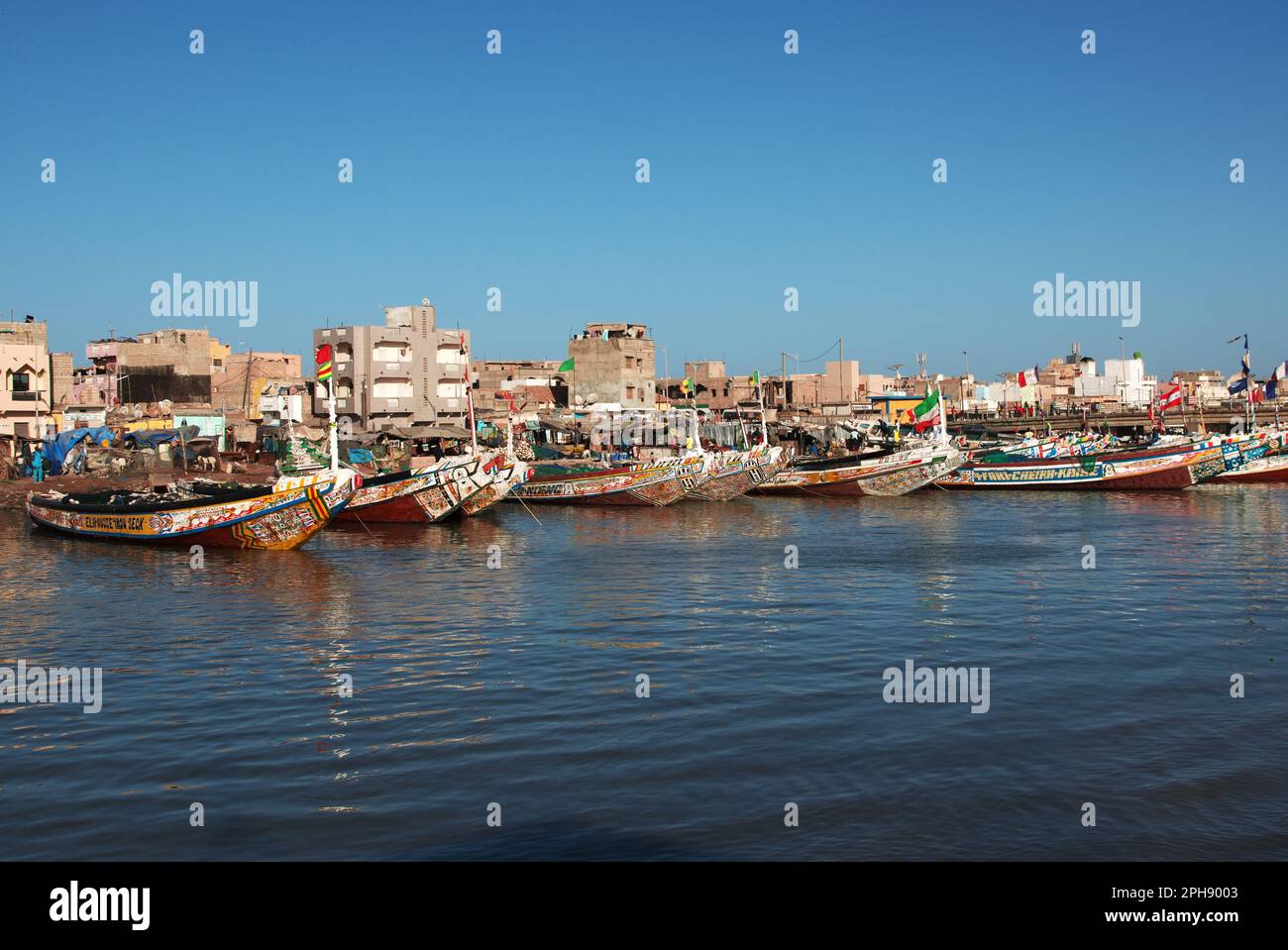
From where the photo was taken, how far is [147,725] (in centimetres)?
1353

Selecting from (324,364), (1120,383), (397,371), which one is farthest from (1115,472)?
(1120,383)

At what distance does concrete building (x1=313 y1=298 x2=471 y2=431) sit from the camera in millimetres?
70938

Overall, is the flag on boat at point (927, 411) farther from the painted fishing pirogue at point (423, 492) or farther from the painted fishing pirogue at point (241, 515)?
the painted fishing pirogue at point (241, 515)

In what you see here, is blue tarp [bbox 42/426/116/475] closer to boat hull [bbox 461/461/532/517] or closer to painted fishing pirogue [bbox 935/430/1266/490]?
boat hull [bbox 461/461/532/517]

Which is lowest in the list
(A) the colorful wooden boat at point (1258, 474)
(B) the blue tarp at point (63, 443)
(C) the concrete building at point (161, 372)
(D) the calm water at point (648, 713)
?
(D) the calm water at point (648, 713)

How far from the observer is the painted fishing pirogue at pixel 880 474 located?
50781 millimetres

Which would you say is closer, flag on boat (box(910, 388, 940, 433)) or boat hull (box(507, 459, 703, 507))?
boat hull (box(507, 459, 703, 507))

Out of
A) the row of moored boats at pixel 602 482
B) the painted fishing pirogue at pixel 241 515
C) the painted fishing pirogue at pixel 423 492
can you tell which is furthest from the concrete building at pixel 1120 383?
the painted fishing pirogue at pixel 241 515

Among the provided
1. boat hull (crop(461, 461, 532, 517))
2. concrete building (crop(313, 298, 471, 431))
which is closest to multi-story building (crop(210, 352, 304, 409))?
concrete building (crop(313, 298, 471, 431))

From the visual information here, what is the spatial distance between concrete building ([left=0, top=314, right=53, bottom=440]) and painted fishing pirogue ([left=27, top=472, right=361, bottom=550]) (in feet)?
79.1

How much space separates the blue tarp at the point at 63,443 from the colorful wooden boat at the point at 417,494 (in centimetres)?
1663

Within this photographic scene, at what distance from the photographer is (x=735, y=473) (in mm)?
49969
